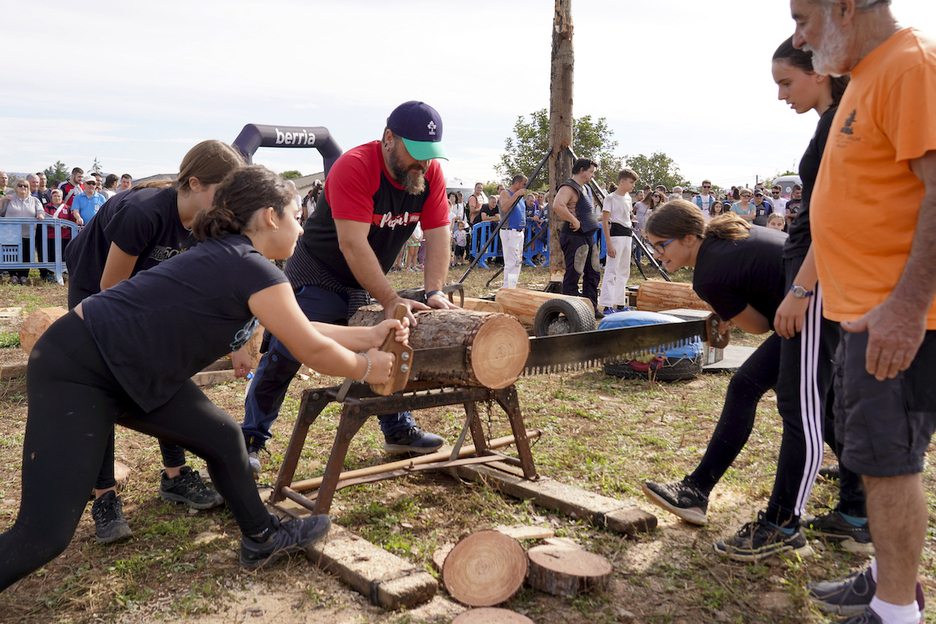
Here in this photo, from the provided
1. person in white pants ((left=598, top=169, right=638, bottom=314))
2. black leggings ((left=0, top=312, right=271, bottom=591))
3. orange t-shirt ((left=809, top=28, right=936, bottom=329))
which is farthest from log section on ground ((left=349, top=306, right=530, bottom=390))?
person in white pants ((left=598, top=169, right=638, bottom=314))

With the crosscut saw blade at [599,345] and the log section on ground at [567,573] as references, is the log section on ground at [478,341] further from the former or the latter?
the log section on ground at [567,573]

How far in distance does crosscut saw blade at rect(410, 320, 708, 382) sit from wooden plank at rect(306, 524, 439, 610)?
0.78 m

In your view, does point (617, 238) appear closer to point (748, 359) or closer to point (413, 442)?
point (413, 442)

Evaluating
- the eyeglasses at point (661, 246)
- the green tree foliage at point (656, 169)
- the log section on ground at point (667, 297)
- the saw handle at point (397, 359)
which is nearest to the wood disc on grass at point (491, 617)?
the saw handle at point (397, 359)

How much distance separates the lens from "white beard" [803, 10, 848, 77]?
85.9 inches

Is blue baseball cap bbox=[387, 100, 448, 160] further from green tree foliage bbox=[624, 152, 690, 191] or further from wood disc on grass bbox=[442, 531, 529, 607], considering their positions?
green tree foliage bbox=[624, 152, 690, 191]

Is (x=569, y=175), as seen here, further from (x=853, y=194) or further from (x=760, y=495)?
(x=853, y=194)

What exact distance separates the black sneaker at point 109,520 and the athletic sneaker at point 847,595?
293 cm

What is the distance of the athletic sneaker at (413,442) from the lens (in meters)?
4.25

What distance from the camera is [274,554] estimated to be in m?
2.88

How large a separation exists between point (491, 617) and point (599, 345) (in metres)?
2.05

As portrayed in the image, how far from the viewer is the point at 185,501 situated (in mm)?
3529

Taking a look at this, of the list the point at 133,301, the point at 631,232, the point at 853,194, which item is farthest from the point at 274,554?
the point at 631,232

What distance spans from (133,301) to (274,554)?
1.20 m
